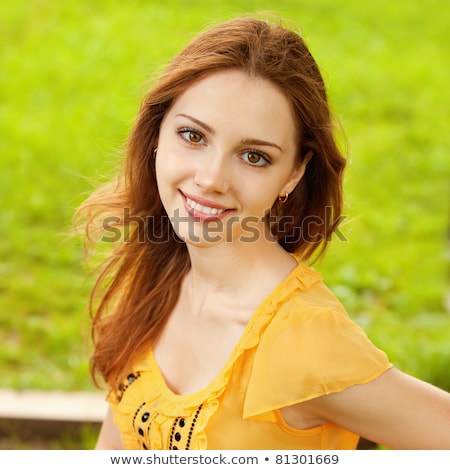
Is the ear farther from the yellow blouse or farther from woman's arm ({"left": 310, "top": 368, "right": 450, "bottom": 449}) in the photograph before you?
woman's arm ({"left": 310, "top": 368, "right": 450, "bottom": 449})

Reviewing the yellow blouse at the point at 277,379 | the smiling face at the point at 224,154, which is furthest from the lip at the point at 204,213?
the yellow blouse at the point at 277,379

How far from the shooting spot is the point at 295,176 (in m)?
2.25

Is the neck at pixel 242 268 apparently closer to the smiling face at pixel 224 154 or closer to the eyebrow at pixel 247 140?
the smiling face at pixel 224 154

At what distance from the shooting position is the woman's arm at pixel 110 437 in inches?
104

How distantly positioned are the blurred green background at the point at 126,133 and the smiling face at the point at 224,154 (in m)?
0.75

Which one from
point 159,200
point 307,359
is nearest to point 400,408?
point 307,359

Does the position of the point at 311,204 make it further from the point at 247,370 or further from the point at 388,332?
the point at 388,332

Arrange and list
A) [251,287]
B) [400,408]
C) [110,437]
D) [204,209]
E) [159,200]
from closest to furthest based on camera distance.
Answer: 1. [400,408]
2. [204,209]
3. [251,287]
4. [159,200]
5. [110,437]

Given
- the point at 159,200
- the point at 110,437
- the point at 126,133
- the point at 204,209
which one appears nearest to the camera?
the point at 204,209

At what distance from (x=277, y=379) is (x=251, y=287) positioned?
296mm

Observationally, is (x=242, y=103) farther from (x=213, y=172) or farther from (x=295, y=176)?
(x=295, y=176)

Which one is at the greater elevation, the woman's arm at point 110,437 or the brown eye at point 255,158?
the brown eye at point 255,158

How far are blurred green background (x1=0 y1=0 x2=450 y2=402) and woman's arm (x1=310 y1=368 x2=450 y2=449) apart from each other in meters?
0.96

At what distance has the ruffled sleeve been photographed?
1997mm
